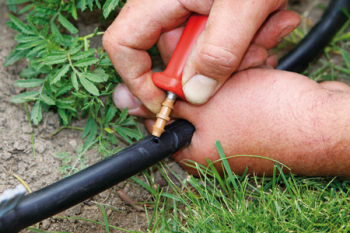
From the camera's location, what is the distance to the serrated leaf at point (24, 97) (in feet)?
4.43

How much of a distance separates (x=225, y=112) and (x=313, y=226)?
51 centimetres

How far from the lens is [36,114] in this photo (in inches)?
53.2

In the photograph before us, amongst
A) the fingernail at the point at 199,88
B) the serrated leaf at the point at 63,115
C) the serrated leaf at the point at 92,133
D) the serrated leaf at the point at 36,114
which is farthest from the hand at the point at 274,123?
the serrated leaf at the point at 36,114

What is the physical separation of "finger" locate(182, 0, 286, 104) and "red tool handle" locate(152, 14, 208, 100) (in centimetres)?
5

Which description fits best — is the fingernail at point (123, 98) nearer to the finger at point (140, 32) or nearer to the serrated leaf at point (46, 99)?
the finger at point (140, 32)

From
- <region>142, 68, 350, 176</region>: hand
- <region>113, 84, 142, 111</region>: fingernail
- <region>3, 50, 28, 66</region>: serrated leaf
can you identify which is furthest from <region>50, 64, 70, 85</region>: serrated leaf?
<region>142, 68, 350, 176</region>: hand

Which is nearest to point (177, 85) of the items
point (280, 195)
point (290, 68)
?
point (280, 195)

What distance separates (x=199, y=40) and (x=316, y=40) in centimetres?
105

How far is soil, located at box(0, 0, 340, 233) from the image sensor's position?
3.99 feet

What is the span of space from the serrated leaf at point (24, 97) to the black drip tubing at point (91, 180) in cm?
49

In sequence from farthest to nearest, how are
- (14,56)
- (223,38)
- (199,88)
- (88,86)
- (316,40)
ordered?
(316,40), (14,56), (88,86), (199,88), (223,38)

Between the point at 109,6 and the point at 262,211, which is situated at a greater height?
the point at 109,6

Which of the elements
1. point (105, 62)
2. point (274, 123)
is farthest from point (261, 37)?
point (105, 62)

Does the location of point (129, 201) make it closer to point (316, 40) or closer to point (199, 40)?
point (199, 40)
